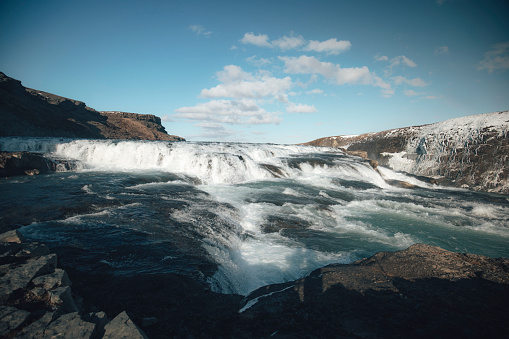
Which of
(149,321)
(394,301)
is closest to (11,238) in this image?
(149,321)

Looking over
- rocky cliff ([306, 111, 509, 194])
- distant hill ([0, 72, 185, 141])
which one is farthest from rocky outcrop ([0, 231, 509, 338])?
distant hill ([0, 72, 185, 141])

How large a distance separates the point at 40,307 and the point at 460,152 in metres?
29.3

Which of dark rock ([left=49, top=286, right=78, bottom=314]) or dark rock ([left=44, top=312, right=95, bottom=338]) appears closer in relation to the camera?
dark rock ([left=44, top=312, right=95, bottom=338])

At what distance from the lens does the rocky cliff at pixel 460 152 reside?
1797 centimetres

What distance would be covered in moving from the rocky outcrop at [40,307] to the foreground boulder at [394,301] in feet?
5.16

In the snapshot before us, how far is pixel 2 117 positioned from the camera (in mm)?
31531

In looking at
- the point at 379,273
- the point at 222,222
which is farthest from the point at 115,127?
the point at 379,273

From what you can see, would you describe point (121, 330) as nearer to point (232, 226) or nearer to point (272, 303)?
point (272, 303)

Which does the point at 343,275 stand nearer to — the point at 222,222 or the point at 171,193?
the point at 222,222

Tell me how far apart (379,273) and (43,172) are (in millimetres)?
19982

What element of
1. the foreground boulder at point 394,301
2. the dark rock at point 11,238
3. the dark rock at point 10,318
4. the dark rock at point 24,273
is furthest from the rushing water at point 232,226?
the dark rock at point 10,318

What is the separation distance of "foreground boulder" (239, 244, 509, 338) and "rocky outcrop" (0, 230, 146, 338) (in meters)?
1.57

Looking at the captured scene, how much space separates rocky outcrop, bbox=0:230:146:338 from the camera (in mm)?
1899

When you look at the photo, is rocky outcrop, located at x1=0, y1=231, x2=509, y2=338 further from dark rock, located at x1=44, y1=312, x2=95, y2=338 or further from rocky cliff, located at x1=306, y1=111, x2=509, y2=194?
rocky cliff, located at x1=306, y1=111, x2=509, y2=194
